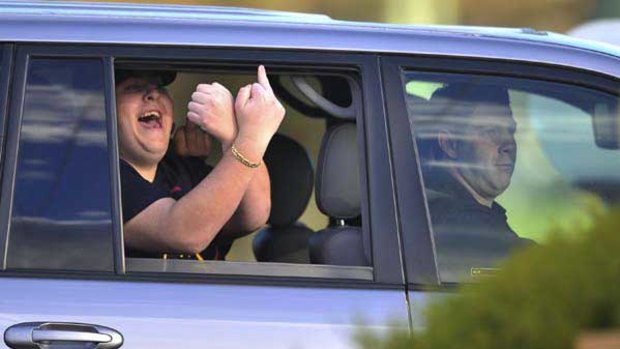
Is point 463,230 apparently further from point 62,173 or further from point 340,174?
point 62,173

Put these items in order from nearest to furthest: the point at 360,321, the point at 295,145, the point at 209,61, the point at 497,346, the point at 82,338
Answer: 1. the point at 497,346
2. the point at 360,321
3. the point at 82,338
4. the point at 209,61
5. the point at 295,145

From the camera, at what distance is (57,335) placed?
9.45 feet

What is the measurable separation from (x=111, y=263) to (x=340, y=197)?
631 millimetres

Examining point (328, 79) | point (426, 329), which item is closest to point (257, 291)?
point (328, 79)

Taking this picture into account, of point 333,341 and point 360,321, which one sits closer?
point 360,321

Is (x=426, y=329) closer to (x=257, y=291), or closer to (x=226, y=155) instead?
(x=257, y=291)

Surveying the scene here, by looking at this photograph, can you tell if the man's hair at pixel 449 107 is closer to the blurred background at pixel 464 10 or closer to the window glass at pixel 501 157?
the window glass at pixel 501 157

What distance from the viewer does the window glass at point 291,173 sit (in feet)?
10.5

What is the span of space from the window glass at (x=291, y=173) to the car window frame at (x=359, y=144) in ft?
0.15

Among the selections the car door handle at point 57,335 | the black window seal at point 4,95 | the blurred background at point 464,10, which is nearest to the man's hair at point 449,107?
the car door handle at point 57,335

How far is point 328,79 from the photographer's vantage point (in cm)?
328

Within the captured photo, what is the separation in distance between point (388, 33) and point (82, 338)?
1.04 metres

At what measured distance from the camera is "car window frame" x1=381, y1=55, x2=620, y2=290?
3.03 metres

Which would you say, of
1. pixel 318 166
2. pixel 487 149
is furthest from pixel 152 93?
pixel 487 149
